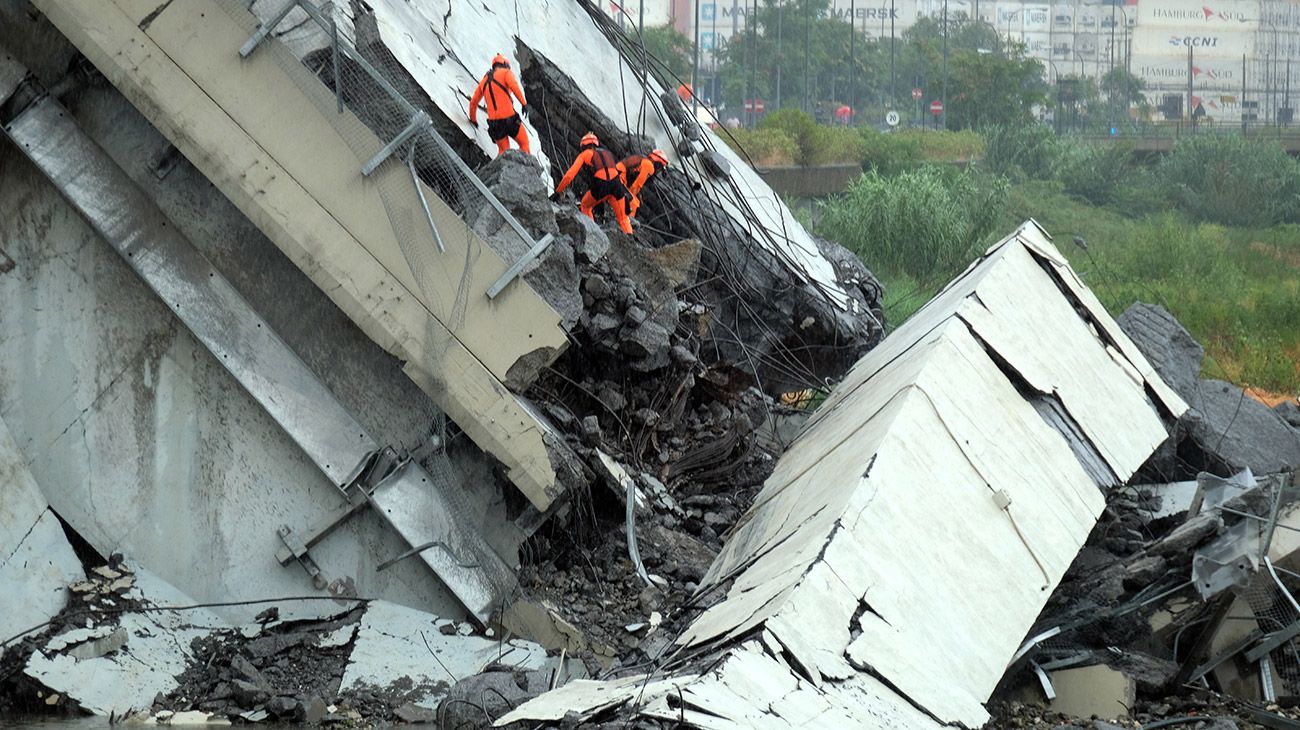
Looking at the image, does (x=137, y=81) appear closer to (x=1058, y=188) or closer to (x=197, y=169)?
(x=197, y=169)

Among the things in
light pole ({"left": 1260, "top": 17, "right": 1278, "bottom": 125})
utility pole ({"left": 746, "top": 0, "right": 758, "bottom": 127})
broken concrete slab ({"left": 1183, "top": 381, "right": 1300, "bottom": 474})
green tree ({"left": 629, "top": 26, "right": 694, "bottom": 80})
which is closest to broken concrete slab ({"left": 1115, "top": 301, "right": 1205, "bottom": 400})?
broken concrete slab ({"left": 1183, "top": 381, "right": 1300, "bottom": 474})

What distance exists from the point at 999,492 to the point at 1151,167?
35174 millimetres

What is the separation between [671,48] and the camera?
51125mm

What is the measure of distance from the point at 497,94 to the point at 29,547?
147 inches

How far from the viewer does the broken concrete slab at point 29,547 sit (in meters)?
7.58

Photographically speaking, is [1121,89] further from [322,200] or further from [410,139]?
[322,200]

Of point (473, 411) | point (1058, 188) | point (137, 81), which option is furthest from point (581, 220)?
point (1058, 188)

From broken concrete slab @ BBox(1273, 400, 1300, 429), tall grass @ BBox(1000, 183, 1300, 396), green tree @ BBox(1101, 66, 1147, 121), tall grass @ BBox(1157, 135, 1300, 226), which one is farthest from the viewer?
green tree @ BBox(1101, 66, 1147, 121)

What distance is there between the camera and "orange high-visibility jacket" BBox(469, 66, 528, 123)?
9.11 m

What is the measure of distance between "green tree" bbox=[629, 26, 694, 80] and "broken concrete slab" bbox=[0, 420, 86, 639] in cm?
3585

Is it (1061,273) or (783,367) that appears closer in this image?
(1061,273)

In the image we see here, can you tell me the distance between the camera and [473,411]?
305 inches

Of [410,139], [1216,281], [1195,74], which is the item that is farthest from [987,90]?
[410,139]

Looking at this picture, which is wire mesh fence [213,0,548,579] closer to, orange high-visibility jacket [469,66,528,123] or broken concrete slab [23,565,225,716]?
orange high-visibility jacket [469,66,528,123]
